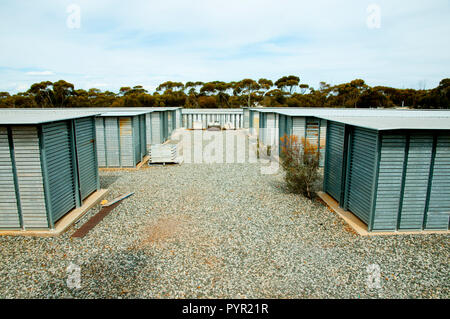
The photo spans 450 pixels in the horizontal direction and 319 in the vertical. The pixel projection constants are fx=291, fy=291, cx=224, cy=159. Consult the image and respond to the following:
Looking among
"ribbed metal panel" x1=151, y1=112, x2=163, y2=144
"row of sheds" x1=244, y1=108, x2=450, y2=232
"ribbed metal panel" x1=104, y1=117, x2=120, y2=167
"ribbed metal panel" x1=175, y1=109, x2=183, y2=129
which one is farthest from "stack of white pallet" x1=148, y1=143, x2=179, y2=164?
"ribbed metal panel" x1=175, y1=109, x2=183, y2=129

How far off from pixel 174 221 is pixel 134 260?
72.2 inches

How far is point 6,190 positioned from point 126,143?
254 inches

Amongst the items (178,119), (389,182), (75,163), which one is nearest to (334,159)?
(389,182)

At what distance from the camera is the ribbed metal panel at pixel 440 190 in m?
5.91

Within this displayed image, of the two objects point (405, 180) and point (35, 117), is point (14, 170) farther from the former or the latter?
point (405, 180)

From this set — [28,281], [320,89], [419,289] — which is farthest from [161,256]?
[320,89]

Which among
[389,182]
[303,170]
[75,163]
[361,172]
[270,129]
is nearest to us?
[389,182]

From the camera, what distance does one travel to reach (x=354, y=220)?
670cm

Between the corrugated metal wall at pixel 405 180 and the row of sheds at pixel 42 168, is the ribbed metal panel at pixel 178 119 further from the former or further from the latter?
the corrugated metal wall at pixel 405 180

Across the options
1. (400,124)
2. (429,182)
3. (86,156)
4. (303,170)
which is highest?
(400,124)

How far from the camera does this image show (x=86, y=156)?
7961 millimetres

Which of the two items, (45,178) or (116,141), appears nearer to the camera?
(45,178)

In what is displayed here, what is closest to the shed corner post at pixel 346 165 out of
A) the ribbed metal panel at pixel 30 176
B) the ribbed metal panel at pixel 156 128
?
the ribbed metal panel at pixel 30 176
